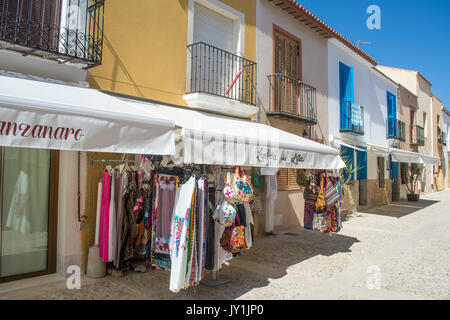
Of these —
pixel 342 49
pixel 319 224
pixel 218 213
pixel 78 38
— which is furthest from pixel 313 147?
pixel 342 49

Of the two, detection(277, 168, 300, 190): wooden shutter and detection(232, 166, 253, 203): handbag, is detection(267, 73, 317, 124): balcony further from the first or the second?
detection(232, 166, 253, 203): handbag

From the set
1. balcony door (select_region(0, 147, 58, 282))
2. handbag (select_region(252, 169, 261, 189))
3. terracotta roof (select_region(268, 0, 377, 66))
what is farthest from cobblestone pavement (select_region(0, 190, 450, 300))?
terracotta roof (select_region(268, 0, 377, 66))

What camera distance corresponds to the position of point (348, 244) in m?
8.34

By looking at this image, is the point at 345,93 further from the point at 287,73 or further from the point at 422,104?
the point at 422,104

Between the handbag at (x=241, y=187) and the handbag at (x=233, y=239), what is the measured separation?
352 mm

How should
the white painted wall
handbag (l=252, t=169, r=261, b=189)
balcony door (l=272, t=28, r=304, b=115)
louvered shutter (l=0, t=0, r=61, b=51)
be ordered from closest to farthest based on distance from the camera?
louvered shutter (l=0, t=0, r=61, b=51) < handbag (l=252, t=169, r=261, b=189) < the white painted wall < balcony door (l=272, t=28, r=304, b=115)

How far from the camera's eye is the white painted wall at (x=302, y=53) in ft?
31.5

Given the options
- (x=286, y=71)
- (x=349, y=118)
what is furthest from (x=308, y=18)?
(x=349, y=118)

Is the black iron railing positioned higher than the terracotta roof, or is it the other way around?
the terracotta roof

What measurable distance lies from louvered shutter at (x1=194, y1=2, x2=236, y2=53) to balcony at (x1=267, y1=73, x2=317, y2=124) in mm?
1802

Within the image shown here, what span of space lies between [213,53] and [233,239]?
4930 mm

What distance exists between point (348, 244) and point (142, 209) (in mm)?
5544

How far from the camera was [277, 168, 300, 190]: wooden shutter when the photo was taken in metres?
10.3

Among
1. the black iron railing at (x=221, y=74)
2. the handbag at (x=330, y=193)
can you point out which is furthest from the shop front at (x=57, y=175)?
the handbag at (x=330, y=193)
